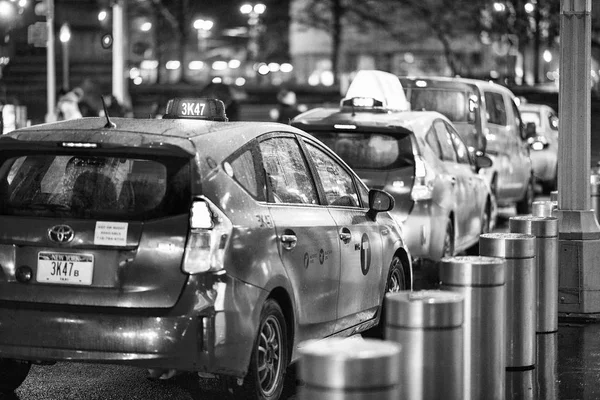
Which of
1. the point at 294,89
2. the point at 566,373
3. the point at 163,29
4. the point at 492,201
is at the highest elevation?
the point at 163,29

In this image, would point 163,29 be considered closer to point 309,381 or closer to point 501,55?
point 501,55

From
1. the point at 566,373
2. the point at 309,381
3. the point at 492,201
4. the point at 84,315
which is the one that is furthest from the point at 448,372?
the point at 492,201

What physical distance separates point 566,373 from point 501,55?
72.1 meters

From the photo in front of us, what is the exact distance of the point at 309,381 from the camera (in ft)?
14.9

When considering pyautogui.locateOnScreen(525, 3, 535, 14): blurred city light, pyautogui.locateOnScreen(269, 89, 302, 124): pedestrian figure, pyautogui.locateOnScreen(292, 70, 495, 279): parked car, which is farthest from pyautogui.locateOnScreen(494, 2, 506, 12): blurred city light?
pyautogui.locateOnScreen(292, 70, 495, 279): parked car

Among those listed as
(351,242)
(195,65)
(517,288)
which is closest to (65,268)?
(351,242)

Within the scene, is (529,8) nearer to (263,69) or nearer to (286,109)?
(263,69)

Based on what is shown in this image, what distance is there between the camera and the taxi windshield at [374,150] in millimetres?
11891

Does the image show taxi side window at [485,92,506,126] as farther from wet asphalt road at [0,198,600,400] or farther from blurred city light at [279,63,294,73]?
blurred city light at [279,63,294,73]

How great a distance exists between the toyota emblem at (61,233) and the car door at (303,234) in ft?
3.70

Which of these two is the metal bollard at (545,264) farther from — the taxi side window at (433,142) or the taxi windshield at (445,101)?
the taxi windshield at (445,101)

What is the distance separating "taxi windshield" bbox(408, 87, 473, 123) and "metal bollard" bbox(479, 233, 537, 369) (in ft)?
29.0

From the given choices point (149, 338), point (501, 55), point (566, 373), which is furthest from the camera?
point (501, 55)

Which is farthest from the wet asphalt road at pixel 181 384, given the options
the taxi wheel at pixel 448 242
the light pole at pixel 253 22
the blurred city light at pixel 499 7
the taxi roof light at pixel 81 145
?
the light pole at pixel 253 22
